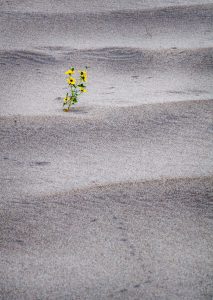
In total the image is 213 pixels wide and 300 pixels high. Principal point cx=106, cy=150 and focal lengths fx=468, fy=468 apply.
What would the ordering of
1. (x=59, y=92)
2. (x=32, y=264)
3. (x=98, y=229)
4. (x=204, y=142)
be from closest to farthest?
(x=32, y=264) < (x=98, y=229) < (x=204, y=142) < (x=59, y=92)

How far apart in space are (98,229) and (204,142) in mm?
875

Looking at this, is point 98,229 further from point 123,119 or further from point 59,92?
point 59,92

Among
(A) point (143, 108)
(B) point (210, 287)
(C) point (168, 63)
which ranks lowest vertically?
(B) point (210, 287)

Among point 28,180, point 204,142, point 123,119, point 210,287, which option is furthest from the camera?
point 123,119

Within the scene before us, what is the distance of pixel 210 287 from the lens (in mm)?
1637

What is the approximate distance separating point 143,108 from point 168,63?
0.72 metres

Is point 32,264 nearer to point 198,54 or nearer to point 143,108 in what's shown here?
point 143,108

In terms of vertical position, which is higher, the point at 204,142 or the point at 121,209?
the point at 204,142

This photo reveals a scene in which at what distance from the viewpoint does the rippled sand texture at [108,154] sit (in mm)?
1715

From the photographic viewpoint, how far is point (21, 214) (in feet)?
6.50

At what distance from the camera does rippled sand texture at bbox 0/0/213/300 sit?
171 centimetres

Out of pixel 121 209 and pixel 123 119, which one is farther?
pixel 123 119

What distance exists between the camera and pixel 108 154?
7.91ft

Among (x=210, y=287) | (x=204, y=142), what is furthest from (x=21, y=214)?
(x=204, y=142)
